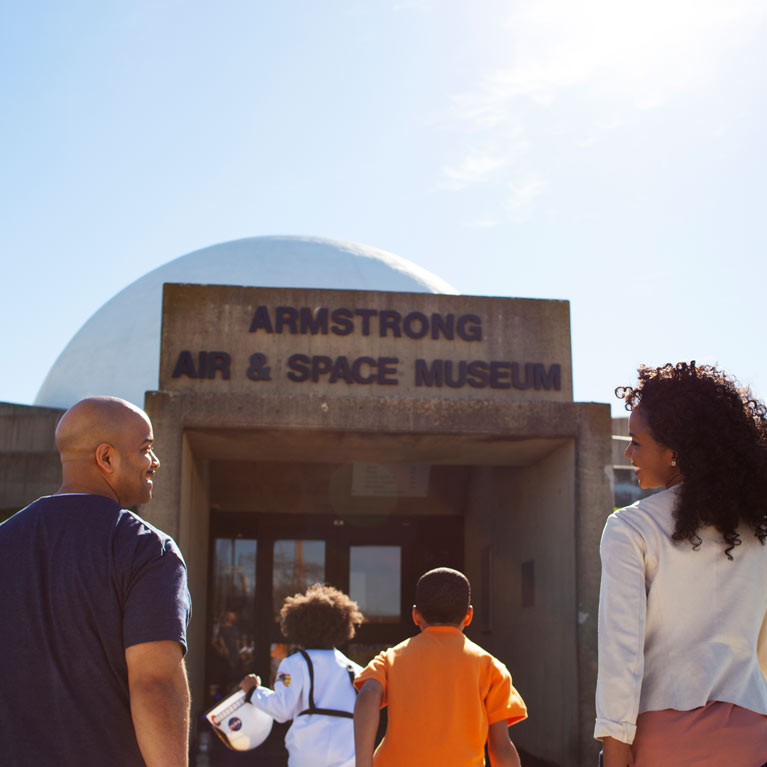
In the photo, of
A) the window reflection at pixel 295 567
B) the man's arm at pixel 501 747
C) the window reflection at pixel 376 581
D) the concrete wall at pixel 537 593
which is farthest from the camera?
the window reflection at pixel 376 581

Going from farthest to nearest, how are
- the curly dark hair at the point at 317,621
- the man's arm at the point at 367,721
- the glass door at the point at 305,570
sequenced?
the glass door at the point at 305,570 < the curly dark hair at the point at 317,621 < the man's arm at the point at 367,721

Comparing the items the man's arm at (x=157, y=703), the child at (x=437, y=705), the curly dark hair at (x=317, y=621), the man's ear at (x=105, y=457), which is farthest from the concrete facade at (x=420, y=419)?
the man's arm at (x=157, y=703)

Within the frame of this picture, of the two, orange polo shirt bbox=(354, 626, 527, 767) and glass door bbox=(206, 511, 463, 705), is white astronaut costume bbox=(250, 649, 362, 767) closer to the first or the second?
orange polo shirt bbox=(354, 626, 527, 767)

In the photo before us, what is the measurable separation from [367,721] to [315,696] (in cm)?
121

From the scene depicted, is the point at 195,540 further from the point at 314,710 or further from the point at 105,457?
the point at 105,457

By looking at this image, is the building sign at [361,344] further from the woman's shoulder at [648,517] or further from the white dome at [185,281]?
the white dome at [185,281]

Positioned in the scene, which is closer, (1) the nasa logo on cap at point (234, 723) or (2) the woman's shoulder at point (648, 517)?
(2) the woman's shoulder at point (648, 517)

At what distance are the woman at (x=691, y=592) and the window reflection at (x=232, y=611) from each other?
9.65 m

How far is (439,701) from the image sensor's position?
326 cm

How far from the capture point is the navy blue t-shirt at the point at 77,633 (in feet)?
7.09

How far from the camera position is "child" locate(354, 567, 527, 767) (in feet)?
10.5

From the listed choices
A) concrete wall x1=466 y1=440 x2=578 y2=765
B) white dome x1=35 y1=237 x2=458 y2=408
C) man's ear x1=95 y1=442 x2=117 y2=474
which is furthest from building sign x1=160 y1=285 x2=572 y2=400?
white dome x1=35 y1=237 x2=458 y2=408

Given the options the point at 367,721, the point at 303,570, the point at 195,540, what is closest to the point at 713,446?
the point at 367,721

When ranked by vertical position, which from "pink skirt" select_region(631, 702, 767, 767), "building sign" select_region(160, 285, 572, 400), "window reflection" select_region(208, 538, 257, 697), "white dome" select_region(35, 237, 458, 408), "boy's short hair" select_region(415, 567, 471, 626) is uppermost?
"white dome" select_region(35, 237, 458, 408)
